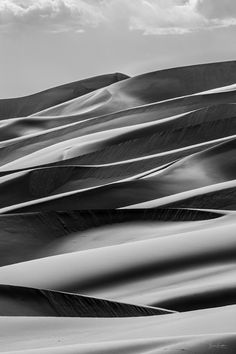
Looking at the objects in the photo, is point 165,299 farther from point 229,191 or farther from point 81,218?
point 229,191

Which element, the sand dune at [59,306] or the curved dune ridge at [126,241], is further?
the sand dune at [59,306]

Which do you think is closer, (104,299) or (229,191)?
(104,299)

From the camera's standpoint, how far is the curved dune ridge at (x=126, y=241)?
44.0 inches

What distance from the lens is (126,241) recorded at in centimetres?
206

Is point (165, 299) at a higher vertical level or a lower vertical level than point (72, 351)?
lower

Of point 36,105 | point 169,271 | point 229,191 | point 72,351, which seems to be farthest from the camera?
point 36,105

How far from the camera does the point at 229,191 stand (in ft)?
8.22

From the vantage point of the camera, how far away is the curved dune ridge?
3.67 ft

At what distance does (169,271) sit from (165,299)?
0.80 feet

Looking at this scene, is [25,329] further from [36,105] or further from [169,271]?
[36,105]

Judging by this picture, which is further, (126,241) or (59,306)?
(126,241)

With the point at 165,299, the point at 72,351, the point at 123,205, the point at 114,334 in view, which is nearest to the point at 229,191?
the point at 123,205

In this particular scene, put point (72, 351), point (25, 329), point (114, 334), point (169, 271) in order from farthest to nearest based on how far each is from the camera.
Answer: point (169, 271), point (25, 329), point (114, 334), point (72, 351)

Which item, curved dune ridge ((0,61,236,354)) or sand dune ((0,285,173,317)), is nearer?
curved dune ridge ((0,61,236,354))
